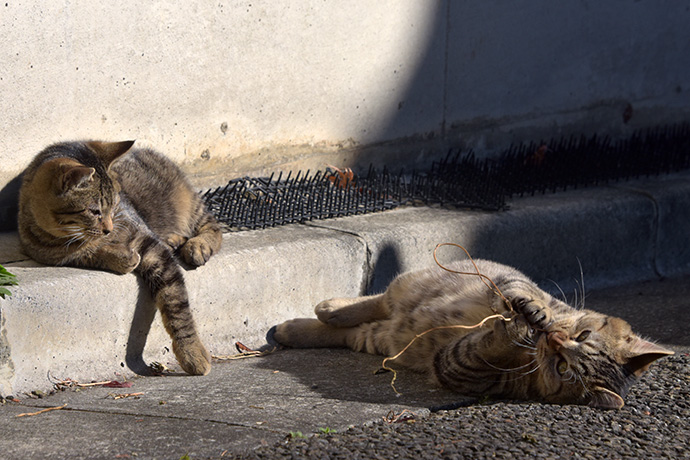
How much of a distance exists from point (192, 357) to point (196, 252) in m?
0.56

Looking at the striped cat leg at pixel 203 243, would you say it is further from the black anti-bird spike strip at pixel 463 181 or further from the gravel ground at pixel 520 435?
the gravel ground at pixel 520 435

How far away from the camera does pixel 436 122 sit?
21.3ft

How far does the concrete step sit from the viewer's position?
3.73 m

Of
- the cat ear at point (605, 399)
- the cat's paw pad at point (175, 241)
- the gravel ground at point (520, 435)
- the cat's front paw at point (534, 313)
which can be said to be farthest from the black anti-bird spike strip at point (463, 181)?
the cat ear at point (605, 399)

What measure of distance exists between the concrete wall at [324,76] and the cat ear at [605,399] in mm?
2833

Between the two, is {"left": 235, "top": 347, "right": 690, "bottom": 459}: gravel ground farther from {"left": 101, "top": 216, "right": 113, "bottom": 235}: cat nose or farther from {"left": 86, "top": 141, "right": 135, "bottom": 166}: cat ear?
{"left": 86, "top": 141, "right": 135, "bottom": 166}: cat ear

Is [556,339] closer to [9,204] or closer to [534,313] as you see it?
[534,313]

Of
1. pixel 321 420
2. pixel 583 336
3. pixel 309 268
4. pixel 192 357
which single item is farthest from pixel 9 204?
pixel 583 336

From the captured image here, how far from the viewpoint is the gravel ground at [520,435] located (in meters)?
2.93

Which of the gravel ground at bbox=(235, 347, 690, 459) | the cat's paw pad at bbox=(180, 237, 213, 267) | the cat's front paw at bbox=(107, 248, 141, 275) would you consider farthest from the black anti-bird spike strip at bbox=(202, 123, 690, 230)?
the gravel ground at bbox=(235, 347, 690, 459)

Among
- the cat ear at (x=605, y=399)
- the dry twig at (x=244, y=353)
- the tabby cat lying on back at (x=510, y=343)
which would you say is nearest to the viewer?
the cat ear at (x=605, y=399)

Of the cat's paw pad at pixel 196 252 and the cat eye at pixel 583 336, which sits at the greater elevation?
the cat's paw pad at pixel 196 252

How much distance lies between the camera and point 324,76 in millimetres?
5766

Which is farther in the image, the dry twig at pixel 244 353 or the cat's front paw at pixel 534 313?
the dry twig at pixel 244 353
